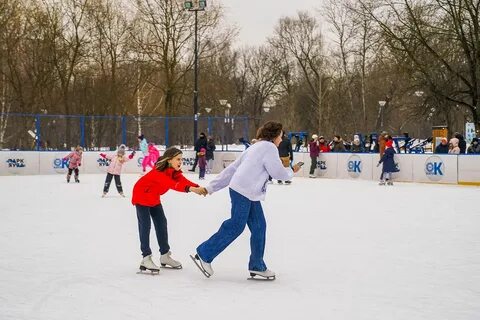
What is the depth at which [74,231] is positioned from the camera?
10.1 m

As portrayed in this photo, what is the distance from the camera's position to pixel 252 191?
653 centimetres

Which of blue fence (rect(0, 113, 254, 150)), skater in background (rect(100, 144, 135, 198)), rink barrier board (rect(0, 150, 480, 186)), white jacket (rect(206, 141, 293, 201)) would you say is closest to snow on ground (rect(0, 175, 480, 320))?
white jacket (rect(206, 141, 293, 201))

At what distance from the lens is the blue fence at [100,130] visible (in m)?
28.4

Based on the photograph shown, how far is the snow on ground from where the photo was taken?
5.53 metres

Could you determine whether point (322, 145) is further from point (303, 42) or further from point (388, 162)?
point (303, 42)

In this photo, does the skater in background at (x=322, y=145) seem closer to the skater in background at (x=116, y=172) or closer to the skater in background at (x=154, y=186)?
the skater in background at (x=116, y=172)

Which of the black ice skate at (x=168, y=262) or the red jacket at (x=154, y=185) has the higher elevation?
the red jacket at (x=154, y=185)

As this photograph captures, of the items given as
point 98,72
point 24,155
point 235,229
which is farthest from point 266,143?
point 98,72

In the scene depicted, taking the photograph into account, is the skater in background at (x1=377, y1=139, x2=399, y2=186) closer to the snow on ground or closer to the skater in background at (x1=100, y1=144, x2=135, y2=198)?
the snow on ground

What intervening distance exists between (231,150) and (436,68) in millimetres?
10329

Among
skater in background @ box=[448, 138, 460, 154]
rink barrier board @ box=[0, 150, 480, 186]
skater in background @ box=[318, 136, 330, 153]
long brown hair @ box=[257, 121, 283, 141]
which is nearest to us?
long brown hair @ box=[257, 121, 283, 141]

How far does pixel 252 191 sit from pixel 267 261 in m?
1.44

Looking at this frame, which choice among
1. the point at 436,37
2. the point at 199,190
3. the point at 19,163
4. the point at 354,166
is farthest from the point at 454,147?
the point at 199,190

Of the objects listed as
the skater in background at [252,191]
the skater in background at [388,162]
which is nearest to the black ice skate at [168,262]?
the skater in background at [252,191]
